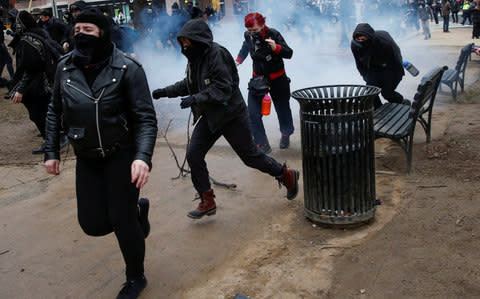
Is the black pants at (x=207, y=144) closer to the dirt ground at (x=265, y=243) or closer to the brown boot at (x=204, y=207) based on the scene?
the brown boot at (x=204, y=207)

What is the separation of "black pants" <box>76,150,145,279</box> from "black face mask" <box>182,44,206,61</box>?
52.4 inches

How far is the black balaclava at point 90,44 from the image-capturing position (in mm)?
2879

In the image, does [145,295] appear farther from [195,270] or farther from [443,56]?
[443,56]

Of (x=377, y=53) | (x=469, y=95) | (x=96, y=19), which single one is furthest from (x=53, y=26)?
(x=469, y=95)

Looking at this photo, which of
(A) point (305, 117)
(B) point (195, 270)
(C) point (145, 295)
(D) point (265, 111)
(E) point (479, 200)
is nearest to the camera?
(C) point (145, 295)

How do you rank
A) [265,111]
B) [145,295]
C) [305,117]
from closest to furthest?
[145,295], [305,117], [265,111]

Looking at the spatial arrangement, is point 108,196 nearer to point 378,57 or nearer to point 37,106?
point 378,57

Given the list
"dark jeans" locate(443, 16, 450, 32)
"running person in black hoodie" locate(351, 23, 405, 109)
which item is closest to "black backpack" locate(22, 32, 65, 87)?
"running person in black hoodie" locate(351, 23, 405, 109)

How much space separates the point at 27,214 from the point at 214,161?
2.22 metres

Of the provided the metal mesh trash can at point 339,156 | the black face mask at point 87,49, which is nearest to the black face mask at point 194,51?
the metal mesh trash can at point 339,156

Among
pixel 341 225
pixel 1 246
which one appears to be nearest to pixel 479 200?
pixel 341 225

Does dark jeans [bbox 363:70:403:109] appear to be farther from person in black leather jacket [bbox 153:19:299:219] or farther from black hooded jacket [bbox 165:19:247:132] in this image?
black hooded jacket [bbox 165:19:247:132]

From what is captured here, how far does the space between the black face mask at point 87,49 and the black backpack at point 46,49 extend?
4208 mm

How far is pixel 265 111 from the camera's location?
19.6 feet
